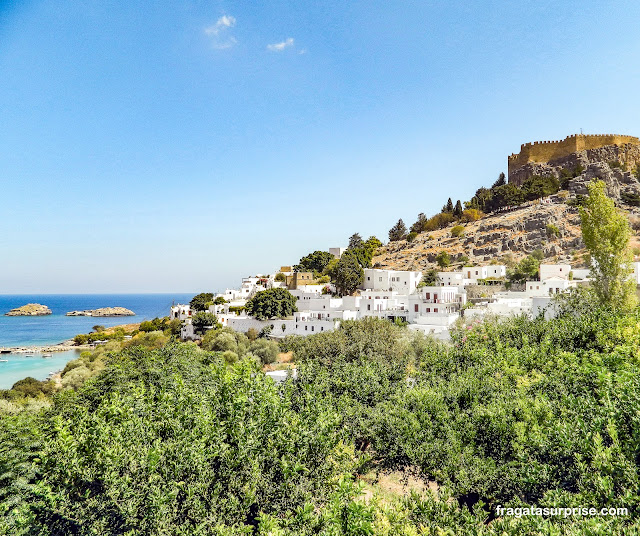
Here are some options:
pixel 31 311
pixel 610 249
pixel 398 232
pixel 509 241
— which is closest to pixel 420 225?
pixel 398 232

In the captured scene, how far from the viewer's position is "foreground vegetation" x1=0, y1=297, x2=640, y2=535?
7203mm

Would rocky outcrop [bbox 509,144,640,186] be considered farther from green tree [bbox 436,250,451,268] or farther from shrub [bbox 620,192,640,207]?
green tree [bbox 436,250,451,268]

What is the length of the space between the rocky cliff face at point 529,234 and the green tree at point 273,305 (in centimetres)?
2508

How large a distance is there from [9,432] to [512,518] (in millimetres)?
13574

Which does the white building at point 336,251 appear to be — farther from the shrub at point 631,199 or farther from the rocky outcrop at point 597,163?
the shrub at point 631,199

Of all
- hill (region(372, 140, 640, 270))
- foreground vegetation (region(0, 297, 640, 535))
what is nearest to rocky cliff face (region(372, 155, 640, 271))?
hill (region(372, 140, 640, 270))

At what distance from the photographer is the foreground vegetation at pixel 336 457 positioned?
7.20 meters

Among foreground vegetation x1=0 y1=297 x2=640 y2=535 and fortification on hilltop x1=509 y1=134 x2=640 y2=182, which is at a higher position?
fortification on hilltop x1=509 y1=134 x2=640 y2=182

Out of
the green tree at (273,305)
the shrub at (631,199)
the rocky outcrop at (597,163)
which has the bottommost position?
the green tree at (273,305)

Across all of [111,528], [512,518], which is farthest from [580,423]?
[111,528]

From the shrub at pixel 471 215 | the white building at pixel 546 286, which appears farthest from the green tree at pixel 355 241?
the white building at pixel 546 286

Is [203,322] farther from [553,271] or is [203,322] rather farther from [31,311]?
[31,311]

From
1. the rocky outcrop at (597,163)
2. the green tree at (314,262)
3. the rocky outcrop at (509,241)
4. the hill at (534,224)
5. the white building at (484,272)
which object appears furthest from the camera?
the green tree at (314,262)

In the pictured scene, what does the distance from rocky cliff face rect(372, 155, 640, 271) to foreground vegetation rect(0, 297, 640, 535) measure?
4993 cm
